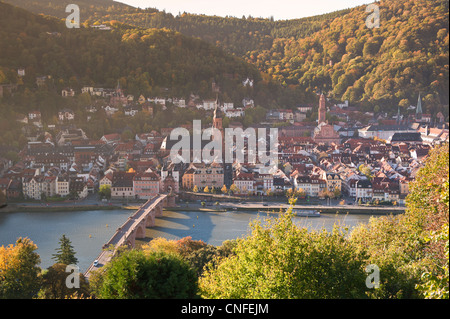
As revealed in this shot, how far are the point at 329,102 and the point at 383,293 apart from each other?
23190mm

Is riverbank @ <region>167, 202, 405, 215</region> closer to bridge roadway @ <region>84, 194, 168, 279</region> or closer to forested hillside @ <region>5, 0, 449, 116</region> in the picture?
bridge roadway @ <region>84, 194, 168, 279</region>

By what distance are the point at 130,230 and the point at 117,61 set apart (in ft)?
49.2

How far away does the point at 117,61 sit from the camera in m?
22.5

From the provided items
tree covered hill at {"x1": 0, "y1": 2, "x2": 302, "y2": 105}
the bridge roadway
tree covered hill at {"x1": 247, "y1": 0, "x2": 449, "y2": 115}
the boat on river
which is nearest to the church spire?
tree covered hill at {"x1": 247, "y1": 0, "x2": 449, "y2": 115}

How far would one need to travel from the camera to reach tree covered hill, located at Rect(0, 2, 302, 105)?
68.9ft

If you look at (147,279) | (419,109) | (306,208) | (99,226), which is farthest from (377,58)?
(147,279)

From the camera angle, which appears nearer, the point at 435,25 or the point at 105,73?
the point at 105,73

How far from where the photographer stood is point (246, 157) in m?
15.9

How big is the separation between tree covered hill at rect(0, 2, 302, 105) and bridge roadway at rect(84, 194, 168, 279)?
35.1 feet

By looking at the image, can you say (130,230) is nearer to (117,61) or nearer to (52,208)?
(52,208)

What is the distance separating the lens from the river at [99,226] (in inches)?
337

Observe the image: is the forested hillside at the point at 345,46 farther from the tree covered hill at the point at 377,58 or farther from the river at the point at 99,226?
the river at the point at 99,226
